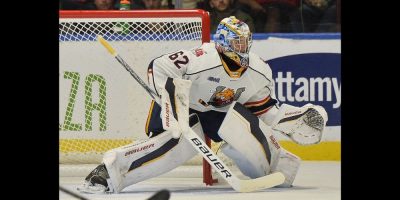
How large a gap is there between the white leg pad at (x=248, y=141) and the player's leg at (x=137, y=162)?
0.23 metres

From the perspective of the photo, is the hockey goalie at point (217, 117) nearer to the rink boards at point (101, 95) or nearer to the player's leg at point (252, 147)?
the player's leg at point (252, 147)

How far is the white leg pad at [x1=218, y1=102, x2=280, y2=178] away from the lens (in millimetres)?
5121

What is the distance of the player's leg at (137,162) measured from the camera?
4.98m

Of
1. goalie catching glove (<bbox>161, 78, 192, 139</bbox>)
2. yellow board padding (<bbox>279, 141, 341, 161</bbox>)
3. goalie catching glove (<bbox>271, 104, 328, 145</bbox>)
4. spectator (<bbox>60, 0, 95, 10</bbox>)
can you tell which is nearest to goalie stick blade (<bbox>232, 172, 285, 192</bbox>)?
goalie catching glove (<bbox>271, 104, 328, 145</bbox>)

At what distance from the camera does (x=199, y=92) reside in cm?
511

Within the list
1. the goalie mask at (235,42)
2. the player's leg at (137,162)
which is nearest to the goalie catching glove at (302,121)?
the goalie mask at (235,42)

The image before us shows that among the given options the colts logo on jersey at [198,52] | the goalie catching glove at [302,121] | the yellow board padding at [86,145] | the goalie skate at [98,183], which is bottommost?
the goalie skate at [98,183]

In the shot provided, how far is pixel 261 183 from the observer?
16.6 ft

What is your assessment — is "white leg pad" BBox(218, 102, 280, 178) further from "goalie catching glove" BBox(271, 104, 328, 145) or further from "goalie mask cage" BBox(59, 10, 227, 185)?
"goalie mask cage" BBox(59, 10, 227, 185)

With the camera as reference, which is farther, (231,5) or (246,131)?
(231,5)

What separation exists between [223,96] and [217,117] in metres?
0.16
